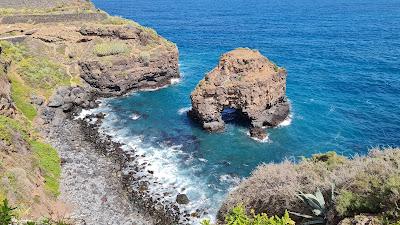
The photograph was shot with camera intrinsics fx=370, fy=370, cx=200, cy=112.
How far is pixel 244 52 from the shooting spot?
52.6 metres

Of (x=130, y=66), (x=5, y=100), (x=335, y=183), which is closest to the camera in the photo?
(x=335, y=183)

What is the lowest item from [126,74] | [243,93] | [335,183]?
[126,74]

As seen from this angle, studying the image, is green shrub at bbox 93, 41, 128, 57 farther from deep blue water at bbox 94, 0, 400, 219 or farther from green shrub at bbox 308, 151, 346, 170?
green shrub at bbox 308, 151, 346, 170

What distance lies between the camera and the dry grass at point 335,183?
14.6m

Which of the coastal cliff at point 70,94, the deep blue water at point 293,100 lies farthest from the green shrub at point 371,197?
the deep blue water at point 293,100

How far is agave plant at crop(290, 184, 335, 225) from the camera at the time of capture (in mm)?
16422

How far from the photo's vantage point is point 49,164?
39.6 meters

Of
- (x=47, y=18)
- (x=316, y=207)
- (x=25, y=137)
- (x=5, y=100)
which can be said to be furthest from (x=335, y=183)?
(x=47, y=18)

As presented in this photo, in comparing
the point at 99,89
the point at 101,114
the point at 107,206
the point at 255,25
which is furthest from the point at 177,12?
the point at 107,206

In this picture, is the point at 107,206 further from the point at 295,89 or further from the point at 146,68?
the point at 295,89

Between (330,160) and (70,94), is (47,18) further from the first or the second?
(330,160)

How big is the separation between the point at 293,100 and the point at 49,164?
37.6m

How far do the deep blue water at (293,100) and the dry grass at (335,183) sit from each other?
1465 cm

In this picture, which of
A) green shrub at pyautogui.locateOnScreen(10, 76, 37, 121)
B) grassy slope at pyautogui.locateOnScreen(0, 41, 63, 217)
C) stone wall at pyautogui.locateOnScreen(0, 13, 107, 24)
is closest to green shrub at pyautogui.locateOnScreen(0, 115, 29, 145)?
grassy slope at pyautogui.locateOnScreen(0, 41, 63, 217)
